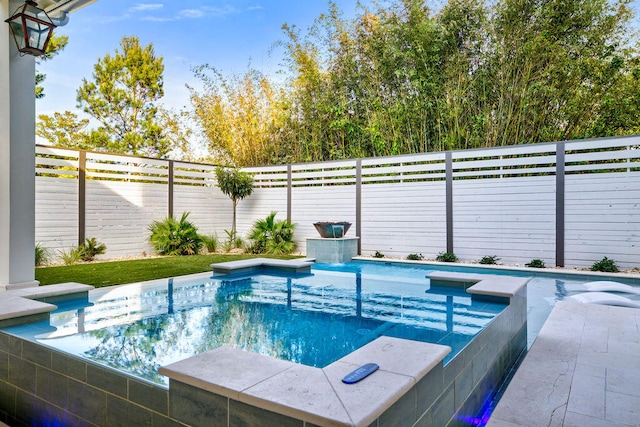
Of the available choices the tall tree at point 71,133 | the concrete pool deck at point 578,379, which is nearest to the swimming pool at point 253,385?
the concrete pool deck at point 578,379

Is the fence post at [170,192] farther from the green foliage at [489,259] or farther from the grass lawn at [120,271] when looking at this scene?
the green foliage at [489,259]

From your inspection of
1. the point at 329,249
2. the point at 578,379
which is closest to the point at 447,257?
the point at 329,249

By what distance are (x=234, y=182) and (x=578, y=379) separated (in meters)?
8.40

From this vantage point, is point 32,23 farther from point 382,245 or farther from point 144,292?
point 382,245

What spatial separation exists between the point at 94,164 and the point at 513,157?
8.05 metres

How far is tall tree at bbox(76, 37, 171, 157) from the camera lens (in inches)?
597

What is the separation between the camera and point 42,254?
6871 millimetres

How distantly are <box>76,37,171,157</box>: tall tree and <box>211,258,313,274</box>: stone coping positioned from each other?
11177 mm

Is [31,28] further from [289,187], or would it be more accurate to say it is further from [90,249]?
[289,187]

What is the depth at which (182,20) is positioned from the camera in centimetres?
1230

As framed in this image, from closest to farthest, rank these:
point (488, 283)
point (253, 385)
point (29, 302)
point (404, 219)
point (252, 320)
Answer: point (253, 385) < point (29, 302) < point (252, 320) < point (488, 283) < point (404, 219)

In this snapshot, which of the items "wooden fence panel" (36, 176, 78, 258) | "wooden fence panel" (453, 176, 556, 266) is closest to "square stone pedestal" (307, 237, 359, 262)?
"wooden fence panel" (453, 176, 556, 266)

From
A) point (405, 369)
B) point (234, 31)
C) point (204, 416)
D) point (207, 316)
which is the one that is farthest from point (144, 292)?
point (234, 31)

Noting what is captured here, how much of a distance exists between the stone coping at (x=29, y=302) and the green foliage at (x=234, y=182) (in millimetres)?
6027
